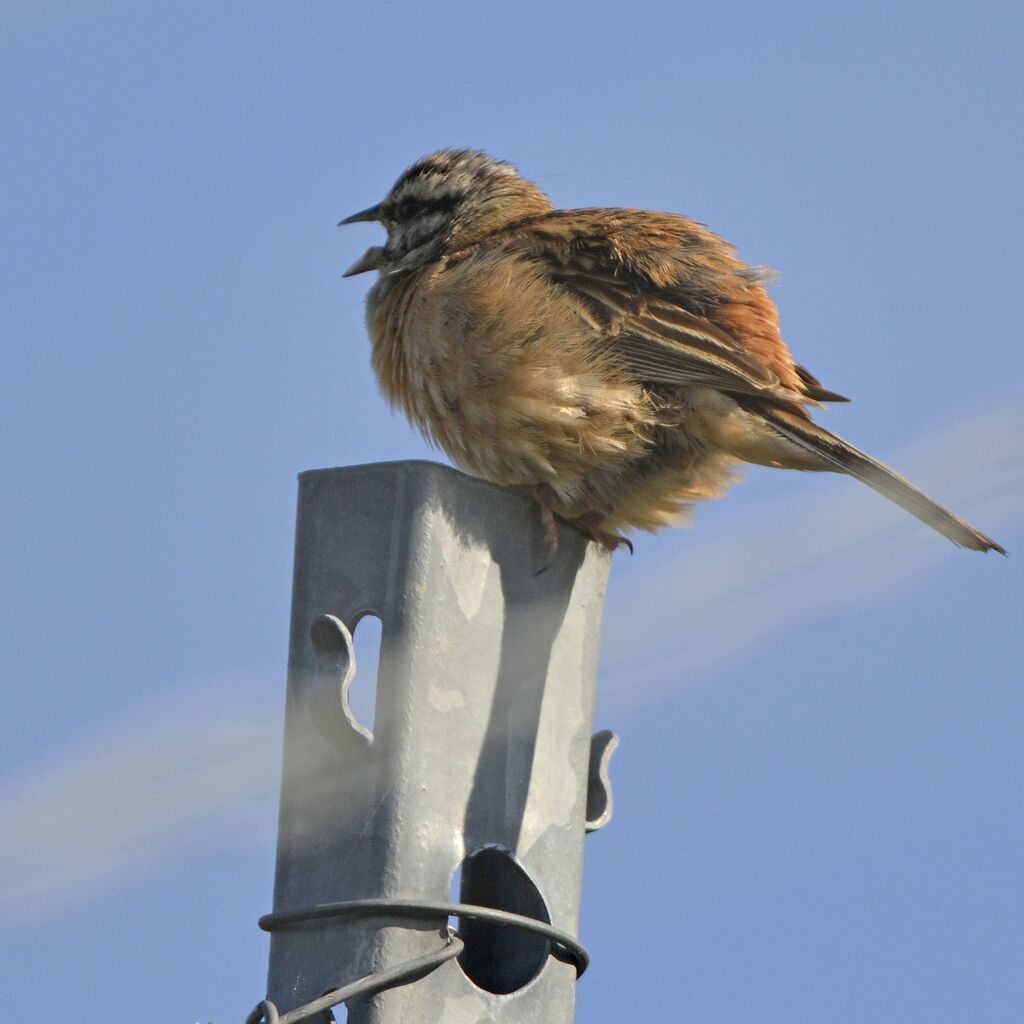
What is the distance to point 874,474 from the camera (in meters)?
5.12

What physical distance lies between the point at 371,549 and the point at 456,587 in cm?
19

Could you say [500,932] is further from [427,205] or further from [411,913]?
[427,205]

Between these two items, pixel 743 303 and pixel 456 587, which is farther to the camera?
pixel 743 303

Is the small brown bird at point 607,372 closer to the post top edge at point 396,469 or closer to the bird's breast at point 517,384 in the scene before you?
the bird's breast at point 517,384

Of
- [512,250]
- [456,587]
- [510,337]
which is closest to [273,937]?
[456,587]

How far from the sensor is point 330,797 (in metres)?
3.28

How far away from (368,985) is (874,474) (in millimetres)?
2676

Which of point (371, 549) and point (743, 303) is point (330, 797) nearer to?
point (371, 549)

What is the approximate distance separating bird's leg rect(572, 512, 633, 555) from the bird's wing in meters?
0.54

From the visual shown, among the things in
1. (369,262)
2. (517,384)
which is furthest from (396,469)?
(369,262)

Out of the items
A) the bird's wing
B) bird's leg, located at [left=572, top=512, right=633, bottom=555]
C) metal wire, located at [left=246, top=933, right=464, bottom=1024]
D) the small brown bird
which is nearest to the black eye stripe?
the bird's wing

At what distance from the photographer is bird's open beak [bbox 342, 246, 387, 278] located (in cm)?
718

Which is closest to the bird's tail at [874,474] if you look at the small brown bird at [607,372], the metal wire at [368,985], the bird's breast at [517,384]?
the small brown bird at [607,372]

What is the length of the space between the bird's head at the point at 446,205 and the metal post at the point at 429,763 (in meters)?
3.69
